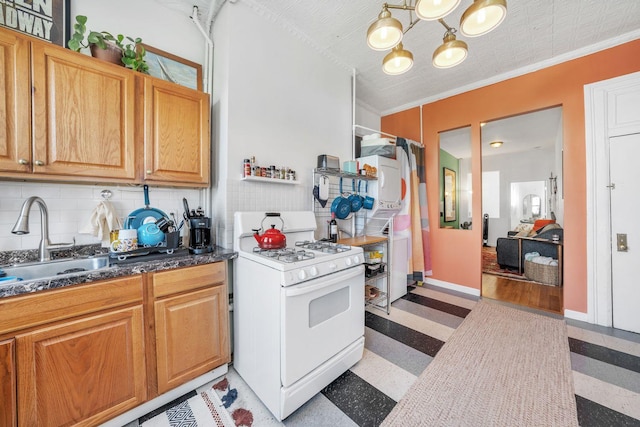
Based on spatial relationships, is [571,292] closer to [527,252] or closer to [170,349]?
[527,252]

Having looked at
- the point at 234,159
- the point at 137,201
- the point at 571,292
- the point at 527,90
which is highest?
the point at 527,90

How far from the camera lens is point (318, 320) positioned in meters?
1.50

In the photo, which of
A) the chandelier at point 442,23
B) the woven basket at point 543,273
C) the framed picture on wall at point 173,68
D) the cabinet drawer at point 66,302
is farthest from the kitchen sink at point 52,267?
the woven basket at point 543,273

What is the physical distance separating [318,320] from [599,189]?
317cm

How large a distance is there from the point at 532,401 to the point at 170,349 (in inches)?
88.7

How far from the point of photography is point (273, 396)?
137 centimetres

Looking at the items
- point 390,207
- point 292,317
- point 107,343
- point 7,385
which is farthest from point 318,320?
point 390,207

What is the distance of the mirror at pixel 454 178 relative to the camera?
4.00m

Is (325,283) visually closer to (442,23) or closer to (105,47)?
(442,23)

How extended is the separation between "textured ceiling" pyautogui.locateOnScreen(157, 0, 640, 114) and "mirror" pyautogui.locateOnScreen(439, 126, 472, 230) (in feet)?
3.01

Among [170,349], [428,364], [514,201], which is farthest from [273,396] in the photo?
[514,201]

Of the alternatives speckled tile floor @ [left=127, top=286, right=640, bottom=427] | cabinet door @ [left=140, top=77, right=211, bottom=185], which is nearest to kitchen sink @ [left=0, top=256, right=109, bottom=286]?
cabinet door @ [left=140, top=77, right=211, bottom=185]

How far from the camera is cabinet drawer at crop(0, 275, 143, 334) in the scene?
1.00m

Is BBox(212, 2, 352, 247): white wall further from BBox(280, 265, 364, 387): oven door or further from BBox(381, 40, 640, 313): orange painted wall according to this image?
BBox(381, 40, 640, 313): orange painted wall
